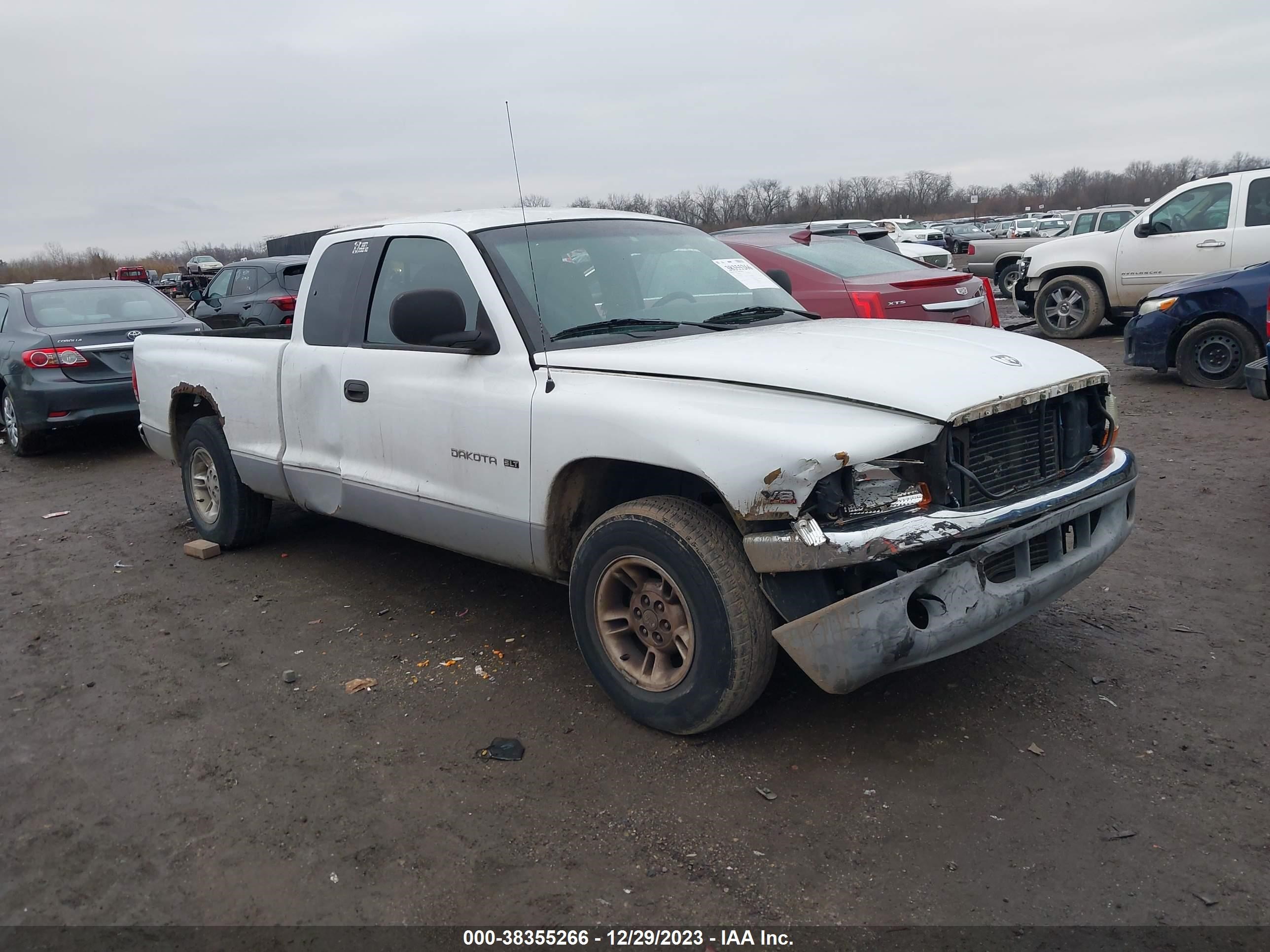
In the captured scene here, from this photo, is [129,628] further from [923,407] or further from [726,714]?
[923,407]

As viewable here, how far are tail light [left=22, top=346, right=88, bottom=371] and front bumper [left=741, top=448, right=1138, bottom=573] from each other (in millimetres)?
8194

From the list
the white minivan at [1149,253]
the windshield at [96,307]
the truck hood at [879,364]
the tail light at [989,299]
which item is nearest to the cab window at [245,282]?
the windshield at [96,307]

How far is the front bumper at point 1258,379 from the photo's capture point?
232 inches

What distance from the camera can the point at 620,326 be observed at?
3975 millimetres

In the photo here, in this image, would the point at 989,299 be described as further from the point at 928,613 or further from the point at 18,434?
the point at 18,434

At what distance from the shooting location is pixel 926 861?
108 inches

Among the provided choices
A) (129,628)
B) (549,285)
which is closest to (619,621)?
(549,285)

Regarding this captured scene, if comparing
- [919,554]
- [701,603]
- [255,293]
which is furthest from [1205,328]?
[255,293]

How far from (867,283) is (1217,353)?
376 cm

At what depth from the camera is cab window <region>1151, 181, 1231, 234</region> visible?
1084 centimetres

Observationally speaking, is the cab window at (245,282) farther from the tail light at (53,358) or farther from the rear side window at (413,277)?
the rear side window at (413,277)

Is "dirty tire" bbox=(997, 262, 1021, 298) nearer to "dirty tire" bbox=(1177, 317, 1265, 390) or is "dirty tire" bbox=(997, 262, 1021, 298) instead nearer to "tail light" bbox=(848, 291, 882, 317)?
"dirty tire" bbox=(1177, 317, 1265, 390)

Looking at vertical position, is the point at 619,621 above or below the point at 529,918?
above

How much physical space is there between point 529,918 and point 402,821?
0.66 meters
